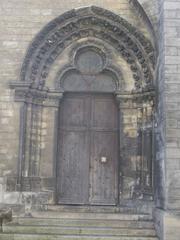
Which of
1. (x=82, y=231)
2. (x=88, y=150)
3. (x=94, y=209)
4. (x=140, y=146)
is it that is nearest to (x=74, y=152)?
(x=88, y=150)

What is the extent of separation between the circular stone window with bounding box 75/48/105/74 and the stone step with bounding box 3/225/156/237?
3.34 m

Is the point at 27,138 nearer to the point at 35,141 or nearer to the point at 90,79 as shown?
the point at 35,141

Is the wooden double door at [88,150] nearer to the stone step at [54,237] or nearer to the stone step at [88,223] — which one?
the stone step at [88,223]

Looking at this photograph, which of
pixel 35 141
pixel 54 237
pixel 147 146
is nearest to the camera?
pixel 54 237

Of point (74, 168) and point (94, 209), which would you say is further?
point (74, 168)

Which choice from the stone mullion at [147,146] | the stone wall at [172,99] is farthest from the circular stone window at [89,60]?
the stone wall at [172,99]

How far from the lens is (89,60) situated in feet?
29.5

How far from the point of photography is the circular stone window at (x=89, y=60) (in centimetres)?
892

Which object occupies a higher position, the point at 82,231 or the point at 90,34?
the point at 90,34

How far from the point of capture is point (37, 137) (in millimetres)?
8555

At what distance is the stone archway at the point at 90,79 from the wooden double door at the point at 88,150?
26 centimetres

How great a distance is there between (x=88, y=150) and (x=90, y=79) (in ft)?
4.98

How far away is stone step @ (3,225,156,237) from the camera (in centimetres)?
730

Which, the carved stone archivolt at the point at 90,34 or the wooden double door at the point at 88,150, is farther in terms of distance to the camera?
the wooden double door at the point at 88,150
